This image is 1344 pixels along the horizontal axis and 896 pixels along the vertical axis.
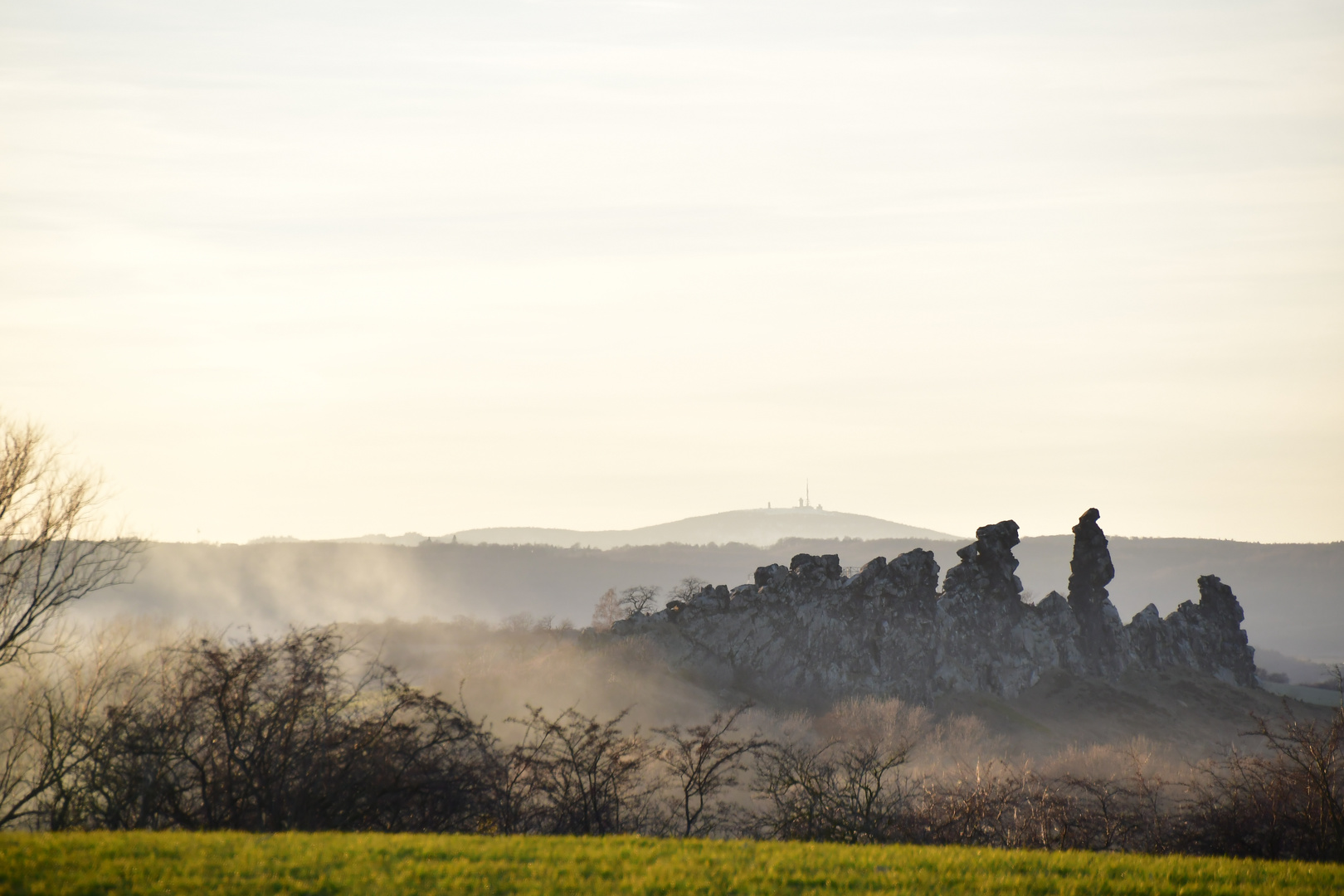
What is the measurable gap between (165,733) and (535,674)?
311 ft

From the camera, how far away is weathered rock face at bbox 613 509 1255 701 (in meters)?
124

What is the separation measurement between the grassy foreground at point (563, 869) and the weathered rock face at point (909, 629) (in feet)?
339

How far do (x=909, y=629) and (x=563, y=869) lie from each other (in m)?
116

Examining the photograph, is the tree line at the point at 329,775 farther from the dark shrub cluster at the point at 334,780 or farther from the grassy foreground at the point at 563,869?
the grassy foreground at the point at 563,869

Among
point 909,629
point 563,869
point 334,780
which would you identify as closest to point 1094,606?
point 909,629

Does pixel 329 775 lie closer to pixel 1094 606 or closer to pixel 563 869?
pixel 563 869

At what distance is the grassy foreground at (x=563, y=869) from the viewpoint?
1577 centimetres

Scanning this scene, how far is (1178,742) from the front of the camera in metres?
118

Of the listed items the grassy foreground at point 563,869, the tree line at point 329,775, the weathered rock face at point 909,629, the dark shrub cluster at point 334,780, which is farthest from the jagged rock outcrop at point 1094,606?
the grassy foreground at point 563,869

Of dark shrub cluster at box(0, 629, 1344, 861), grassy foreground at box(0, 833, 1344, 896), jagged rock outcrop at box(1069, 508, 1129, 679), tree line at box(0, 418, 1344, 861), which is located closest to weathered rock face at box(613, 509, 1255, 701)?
jagged rock outcrop at box(1069, 508, 1129, 679)

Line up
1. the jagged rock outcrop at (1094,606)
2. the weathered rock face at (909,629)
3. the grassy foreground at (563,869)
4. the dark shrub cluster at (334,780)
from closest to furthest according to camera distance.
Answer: the grassy foreground at (563,869) → the dark shrub cluster at (334,780) → the weathered rock face at (909,629) → the jagged rock outcrop at (1094,606)

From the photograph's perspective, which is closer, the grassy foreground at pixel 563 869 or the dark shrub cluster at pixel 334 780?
the grassy foreground at pixel 563 869

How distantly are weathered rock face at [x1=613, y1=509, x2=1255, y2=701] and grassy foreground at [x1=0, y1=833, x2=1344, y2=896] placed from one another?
10345 centimetres

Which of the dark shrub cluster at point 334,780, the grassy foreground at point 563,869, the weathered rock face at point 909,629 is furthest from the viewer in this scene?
the weathered rock face at point 909,629
